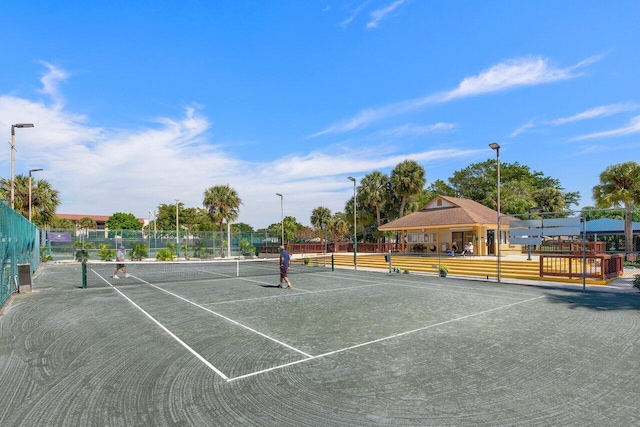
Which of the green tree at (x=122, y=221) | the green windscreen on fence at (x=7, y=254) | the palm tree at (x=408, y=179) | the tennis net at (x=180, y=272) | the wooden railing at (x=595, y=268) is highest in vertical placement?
the palm tree at (x=408, y=179)

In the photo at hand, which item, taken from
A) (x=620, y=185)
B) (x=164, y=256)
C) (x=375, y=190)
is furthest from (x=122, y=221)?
(x=620, y=185)

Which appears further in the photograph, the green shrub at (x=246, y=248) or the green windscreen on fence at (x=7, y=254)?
the green shrub at (x=246, y=248)

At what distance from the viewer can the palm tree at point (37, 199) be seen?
36672mm

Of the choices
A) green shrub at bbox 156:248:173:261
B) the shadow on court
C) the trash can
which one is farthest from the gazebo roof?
the trash can

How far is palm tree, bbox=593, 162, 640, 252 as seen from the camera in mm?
25359

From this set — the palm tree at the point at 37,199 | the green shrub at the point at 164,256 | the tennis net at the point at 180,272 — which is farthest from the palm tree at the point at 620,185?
the palm tree at the point at 37,199

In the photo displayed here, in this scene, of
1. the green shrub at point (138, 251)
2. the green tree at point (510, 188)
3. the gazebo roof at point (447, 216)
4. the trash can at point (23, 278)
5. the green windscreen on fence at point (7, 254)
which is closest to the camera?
the green windscreen on fence at point (7, 254)

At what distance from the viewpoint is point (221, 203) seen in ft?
153

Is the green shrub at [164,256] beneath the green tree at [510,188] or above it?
beneath

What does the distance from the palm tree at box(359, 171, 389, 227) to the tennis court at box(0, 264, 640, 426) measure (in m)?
37.2

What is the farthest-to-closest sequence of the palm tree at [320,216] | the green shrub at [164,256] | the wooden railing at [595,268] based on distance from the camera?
the palm tree at [320,216] → the green shrub at [164,256] → the wooden railing at [595,268]

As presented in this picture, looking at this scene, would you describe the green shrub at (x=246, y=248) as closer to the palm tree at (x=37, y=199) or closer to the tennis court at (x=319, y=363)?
the palm tree at (x=37, y=199)

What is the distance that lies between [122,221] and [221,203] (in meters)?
87.3

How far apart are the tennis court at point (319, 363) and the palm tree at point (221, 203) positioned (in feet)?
112
